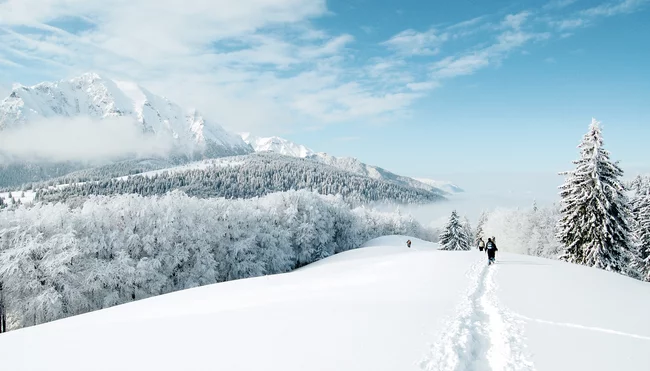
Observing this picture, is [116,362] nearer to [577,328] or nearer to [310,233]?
[577,328]

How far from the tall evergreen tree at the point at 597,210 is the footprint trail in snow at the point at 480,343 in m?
19.7

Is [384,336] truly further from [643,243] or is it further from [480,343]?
[643,243]

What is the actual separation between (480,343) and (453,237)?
57.3 meters

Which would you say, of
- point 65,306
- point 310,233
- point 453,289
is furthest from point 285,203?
point 453,289

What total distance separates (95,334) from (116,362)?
386 centimetres

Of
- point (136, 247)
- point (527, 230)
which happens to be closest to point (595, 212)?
point (136, 247)

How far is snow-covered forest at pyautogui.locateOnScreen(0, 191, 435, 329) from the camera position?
3098 centimetres

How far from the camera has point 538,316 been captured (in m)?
11.9

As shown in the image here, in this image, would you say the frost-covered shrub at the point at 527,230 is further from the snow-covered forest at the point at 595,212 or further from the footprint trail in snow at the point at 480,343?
the footprint trail in snow at the point at 480,343

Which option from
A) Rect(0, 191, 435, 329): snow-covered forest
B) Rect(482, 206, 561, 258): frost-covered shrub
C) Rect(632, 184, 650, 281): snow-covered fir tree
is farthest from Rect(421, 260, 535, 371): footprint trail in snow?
Rect(482, 206, 561, 258): frost-covered shrub

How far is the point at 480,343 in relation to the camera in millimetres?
9352

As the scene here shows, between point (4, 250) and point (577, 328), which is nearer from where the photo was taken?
point (577, 328)

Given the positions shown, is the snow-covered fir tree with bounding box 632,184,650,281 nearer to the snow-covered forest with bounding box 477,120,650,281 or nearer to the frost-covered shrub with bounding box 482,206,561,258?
the snow-covered forest with bounding box 477,120,650,281

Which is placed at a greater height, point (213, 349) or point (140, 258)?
point (213, 349)
